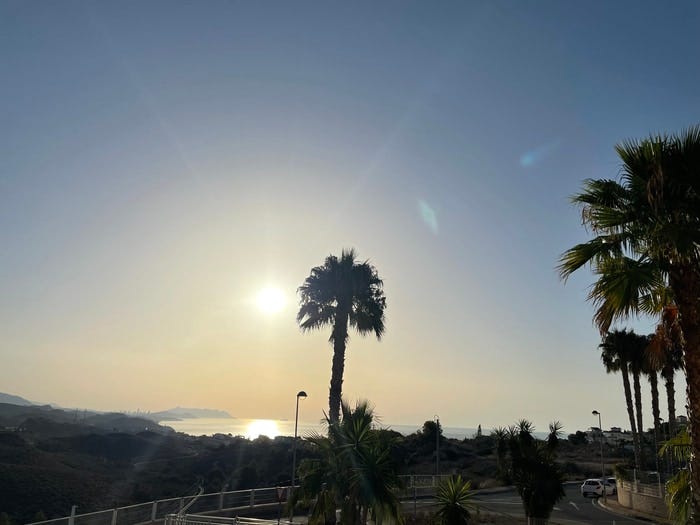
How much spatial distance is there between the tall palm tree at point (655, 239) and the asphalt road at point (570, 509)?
689 inches

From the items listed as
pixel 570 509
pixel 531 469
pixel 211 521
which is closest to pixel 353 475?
pixel 211 521

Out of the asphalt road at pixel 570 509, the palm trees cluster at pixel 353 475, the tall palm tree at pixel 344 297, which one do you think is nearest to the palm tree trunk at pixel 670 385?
the asphalt road at pixel 570 509

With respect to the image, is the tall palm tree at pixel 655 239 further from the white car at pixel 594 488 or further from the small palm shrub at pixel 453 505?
the white car at pixel 594 488

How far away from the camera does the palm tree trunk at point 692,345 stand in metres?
9.16

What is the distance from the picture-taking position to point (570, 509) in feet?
109

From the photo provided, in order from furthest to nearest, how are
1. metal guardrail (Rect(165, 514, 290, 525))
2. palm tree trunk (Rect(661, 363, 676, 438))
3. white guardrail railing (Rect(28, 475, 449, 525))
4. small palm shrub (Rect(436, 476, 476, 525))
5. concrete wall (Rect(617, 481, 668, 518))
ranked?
palm tree trunk (Rect(661, 363, 676, 438)) → concrete wall (Rect(617, 481, 668, 518)) → white guardrail railing (Rect(28, 475, 449, 525)) → small palm shrub (Rect(436, 476, 476, 525)) → metal guardrail (Rect(165, 514, 290, 525))

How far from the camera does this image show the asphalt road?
27.8m

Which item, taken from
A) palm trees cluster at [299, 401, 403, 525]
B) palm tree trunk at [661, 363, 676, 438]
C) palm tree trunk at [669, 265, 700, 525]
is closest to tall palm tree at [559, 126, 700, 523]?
palm tree trunk at [669, 265, 700, 525]

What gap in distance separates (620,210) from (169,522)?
15.5 m

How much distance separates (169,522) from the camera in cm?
1642

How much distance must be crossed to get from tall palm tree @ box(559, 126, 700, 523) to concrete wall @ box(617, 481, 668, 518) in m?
23.8

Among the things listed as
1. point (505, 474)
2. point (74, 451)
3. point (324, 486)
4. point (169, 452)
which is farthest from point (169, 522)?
point (169, 452)

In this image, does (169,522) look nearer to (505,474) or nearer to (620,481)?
(505,474)

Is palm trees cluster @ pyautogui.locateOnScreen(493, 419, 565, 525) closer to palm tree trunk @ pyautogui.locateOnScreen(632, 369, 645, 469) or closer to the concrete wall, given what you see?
the concrete wall
